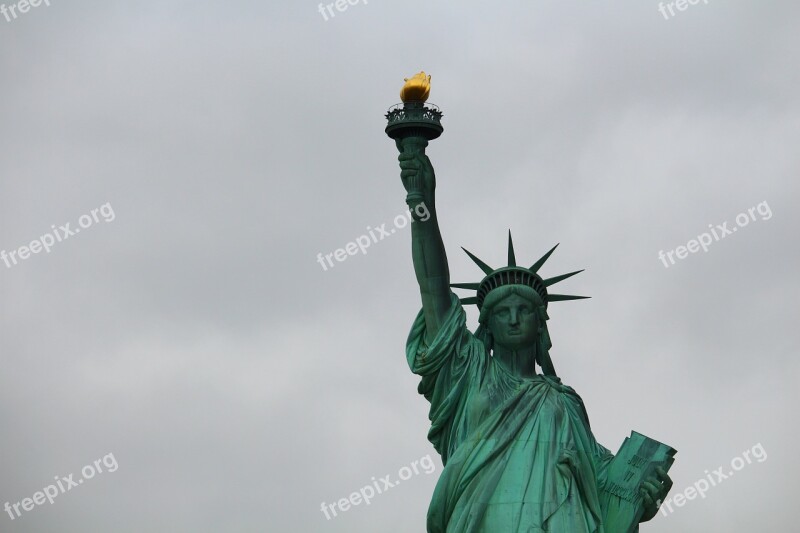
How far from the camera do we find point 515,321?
2697 cm

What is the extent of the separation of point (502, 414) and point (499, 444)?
1.66ft

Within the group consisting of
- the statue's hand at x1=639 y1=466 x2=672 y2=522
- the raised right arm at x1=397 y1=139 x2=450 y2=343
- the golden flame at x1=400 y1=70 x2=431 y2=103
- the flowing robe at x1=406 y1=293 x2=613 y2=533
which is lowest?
the statue's hand at x1=639 y1=466 x2=672 y2=522

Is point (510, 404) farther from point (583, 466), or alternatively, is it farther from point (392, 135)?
point (392, 135)

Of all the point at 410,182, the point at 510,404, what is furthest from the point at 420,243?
the point at 510,404

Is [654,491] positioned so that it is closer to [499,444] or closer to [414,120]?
[499,444]

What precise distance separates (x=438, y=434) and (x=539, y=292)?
2594mm

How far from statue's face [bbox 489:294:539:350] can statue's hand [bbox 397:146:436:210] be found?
186cm

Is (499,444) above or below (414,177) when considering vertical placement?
below

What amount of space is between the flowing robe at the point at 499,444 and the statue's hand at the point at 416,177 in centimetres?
155

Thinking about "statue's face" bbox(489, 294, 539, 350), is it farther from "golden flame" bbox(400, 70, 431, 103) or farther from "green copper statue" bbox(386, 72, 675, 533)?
"golden flame" bbox(400, 70, 431, 103)

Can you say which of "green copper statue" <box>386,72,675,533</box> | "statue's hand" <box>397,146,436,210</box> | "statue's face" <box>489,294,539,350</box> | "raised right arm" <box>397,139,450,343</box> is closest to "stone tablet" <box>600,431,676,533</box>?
"green copper statue" <box>386,72,675,533</box>

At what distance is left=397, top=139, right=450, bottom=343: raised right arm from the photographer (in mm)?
26969

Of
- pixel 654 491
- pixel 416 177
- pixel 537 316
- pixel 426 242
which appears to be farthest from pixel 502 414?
pixel 416 177

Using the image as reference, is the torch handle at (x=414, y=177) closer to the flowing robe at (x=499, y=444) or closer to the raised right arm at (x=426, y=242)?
the raised right arm at (x=426, y=242)
